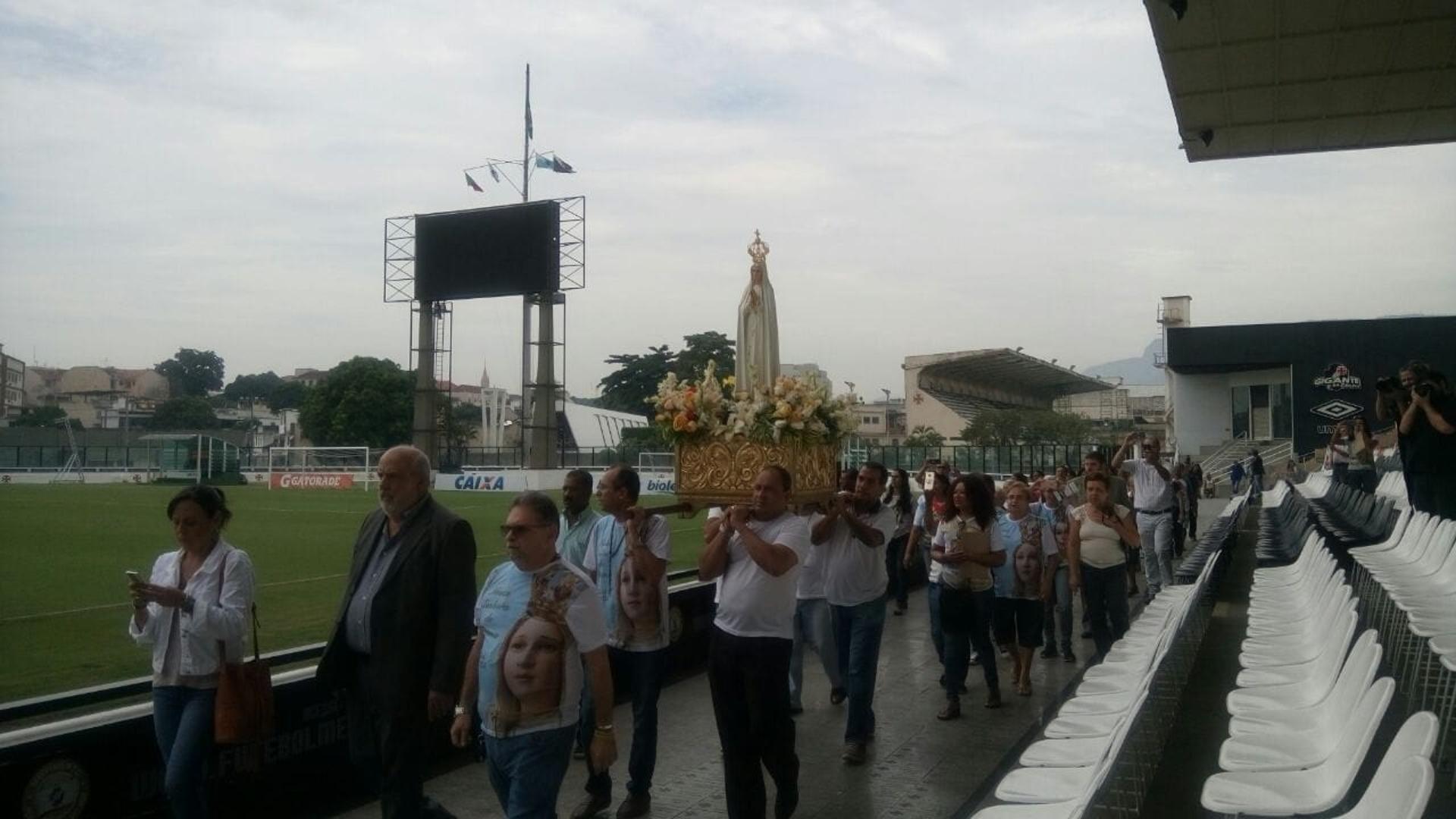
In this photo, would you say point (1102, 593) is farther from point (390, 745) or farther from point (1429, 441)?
point (390, 745)

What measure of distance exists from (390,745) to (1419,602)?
5.41m

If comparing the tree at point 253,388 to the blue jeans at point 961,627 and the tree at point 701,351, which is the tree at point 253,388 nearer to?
the tree at point 701,351

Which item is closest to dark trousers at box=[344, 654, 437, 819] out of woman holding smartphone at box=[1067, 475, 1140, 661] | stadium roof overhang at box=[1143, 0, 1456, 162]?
woman holding smartphone at box=[1067, 475, 1140, 661]

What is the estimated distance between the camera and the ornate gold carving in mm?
5488

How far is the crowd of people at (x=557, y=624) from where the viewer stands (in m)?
3.45

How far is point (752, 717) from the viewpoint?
174 inches

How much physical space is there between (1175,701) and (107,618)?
11.0 meters

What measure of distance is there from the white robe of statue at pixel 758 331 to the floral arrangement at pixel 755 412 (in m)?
0.40

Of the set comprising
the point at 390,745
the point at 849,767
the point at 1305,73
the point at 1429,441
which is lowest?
the point at 849,767

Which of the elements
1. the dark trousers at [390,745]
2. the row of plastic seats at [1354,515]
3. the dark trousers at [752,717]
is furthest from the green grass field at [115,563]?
the row of plastic seats at [1354,515]

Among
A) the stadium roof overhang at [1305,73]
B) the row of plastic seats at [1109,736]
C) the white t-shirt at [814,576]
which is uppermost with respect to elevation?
the stadium roof overhang at [1305,73]

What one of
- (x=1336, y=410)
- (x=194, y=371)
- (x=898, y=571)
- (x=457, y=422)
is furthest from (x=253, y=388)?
(x=898, y=571)

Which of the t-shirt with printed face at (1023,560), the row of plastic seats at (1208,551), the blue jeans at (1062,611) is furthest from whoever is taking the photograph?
the row of plastic seats at (1208,551)

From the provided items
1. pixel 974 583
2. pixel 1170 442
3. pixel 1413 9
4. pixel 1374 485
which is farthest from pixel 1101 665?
pixel 1170 442
